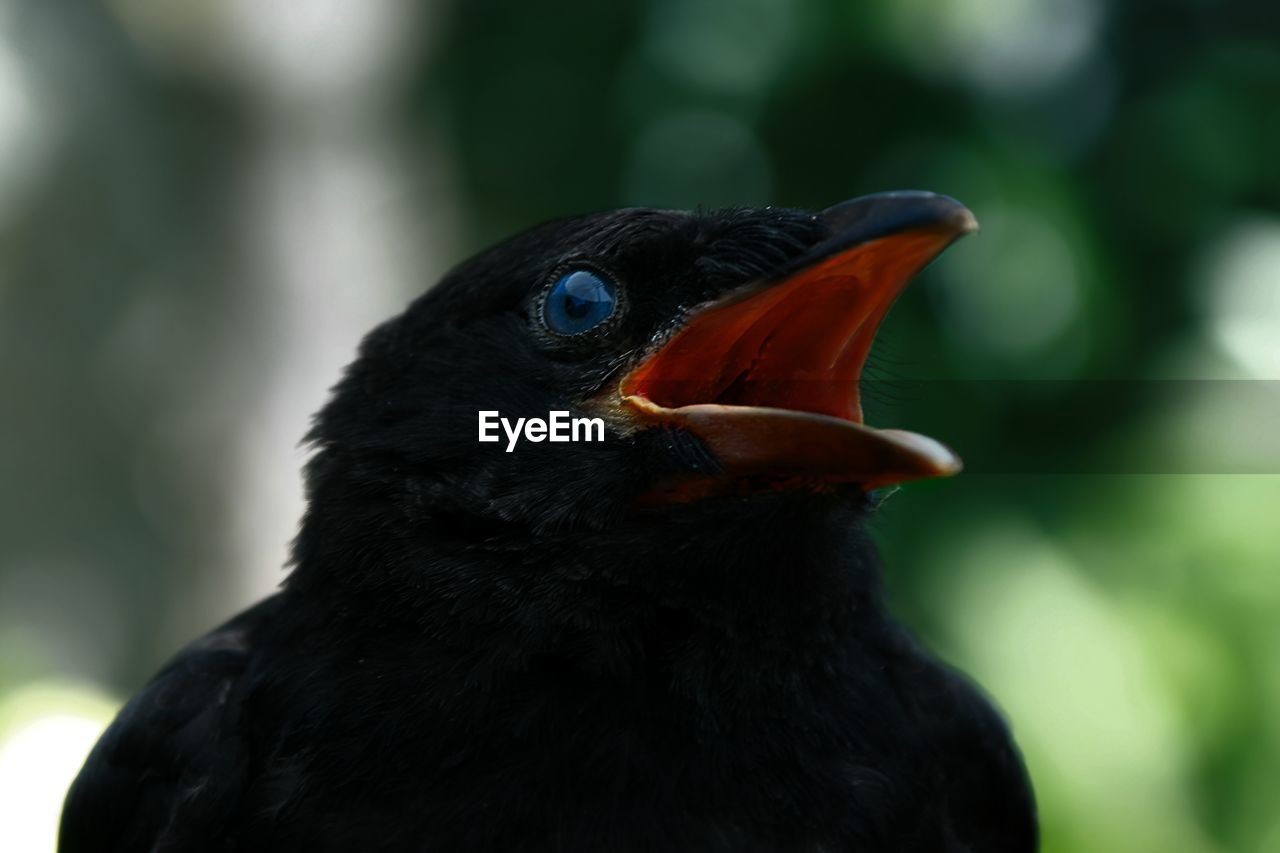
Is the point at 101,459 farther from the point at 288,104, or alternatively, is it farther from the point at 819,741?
the point at 819,741

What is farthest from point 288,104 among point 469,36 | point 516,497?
point 516,497

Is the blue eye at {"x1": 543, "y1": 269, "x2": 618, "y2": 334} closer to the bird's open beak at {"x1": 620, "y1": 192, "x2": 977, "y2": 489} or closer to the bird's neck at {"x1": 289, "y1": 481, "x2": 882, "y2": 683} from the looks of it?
the bird's open beak at {"x1": 620, "y1": 192, "x2": 977, "y2": 489}

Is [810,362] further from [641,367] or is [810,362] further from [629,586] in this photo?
[629,586]

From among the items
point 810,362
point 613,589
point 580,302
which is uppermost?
point 580,302

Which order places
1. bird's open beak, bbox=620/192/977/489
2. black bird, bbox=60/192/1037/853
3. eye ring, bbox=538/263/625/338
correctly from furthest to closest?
eye ring, bbox=538/263/625/338, black bird, bbox=60/192/1037/853, bird's open beak, bbox=620/192/977/489

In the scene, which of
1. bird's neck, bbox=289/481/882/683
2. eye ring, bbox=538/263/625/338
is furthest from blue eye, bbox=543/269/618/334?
bird's neck, bbox=289/481/882/683

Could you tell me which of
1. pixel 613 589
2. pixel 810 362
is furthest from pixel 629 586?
pixel 810 362

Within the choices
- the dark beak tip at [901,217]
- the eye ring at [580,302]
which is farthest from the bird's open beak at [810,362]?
the eye ring at [580,302]

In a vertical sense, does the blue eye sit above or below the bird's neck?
above
